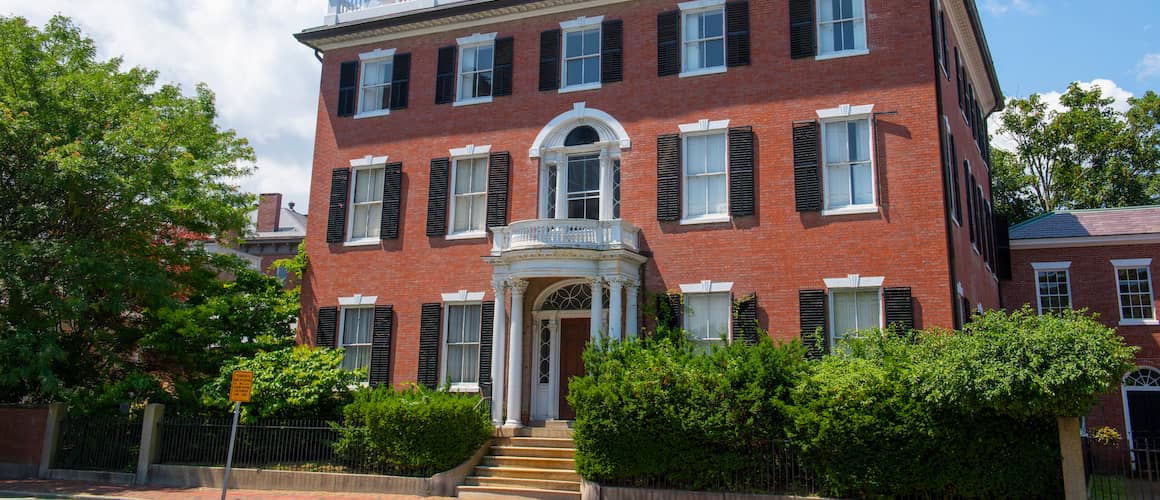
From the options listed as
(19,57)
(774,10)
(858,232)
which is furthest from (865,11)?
(19,57)

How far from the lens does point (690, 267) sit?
20.1 meters

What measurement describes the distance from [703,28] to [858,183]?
5.51 m

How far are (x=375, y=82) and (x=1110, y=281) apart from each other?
76.5ft

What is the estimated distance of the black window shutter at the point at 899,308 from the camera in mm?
18016

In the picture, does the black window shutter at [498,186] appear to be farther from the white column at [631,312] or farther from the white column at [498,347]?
the white column at [631,312]

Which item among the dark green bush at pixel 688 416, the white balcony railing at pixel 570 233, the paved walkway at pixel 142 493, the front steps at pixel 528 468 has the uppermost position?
the white balcony railing at pixel 570 233

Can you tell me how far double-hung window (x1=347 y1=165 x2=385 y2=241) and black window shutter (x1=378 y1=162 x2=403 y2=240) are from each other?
11.1 inches

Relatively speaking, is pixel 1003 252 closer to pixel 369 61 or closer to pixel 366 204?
pixel 366 204

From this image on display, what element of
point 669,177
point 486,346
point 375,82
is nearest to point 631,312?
point 669,177

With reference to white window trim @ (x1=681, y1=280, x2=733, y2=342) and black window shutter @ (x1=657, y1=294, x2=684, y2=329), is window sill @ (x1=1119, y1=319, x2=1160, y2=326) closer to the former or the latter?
white window trim @ (x1=681, y1=280, x2=733, y2=342)

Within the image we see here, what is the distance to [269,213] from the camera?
4728cm

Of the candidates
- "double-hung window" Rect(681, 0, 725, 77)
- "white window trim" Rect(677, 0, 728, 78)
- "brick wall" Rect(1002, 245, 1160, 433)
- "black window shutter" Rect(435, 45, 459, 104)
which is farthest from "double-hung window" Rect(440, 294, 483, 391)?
"brick wall" Rect(1002, 245, 1160, 433)

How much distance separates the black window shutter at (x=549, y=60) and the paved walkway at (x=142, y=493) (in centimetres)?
1087

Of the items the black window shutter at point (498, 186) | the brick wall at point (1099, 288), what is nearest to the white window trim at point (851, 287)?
the black window shutter at point (498, 186)
